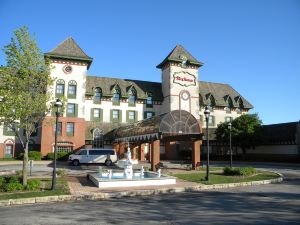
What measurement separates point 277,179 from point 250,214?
11.3m

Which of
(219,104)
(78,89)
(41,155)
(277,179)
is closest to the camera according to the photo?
Result: (277,179)

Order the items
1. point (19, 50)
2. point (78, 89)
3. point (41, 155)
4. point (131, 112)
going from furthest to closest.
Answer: point (131, 112)
point (78, 89)
point (41, 155)
point (19, 50)

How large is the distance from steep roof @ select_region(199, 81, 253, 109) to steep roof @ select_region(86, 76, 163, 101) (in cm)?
828

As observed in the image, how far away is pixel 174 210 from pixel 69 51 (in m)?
35.5

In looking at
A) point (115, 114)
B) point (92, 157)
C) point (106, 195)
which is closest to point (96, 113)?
point (115, 114)

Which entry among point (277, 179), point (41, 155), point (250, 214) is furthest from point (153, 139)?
point (41, 155)

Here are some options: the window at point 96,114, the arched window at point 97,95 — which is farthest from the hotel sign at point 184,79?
the window at point 96,114

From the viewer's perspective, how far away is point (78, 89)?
42.8m

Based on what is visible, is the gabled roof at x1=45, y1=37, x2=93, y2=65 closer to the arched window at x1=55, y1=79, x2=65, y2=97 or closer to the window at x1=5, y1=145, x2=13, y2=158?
the arched window at x1=55, y1=79, x2=65, y2=97

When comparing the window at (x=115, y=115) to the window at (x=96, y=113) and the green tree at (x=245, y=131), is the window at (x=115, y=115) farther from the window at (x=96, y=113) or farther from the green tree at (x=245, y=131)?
the green tree at (x=245, y=131)

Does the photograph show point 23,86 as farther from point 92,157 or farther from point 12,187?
point 92,157

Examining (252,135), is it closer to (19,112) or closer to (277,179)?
(277,179)

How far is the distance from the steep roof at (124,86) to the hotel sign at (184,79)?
3897 mm

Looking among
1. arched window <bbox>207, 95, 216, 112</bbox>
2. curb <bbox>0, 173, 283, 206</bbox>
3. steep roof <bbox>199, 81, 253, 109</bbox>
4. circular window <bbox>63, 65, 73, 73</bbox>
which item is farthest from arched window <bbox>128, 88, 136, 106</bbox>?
curb <bbox>0, 173, 283, 206</bbox>
